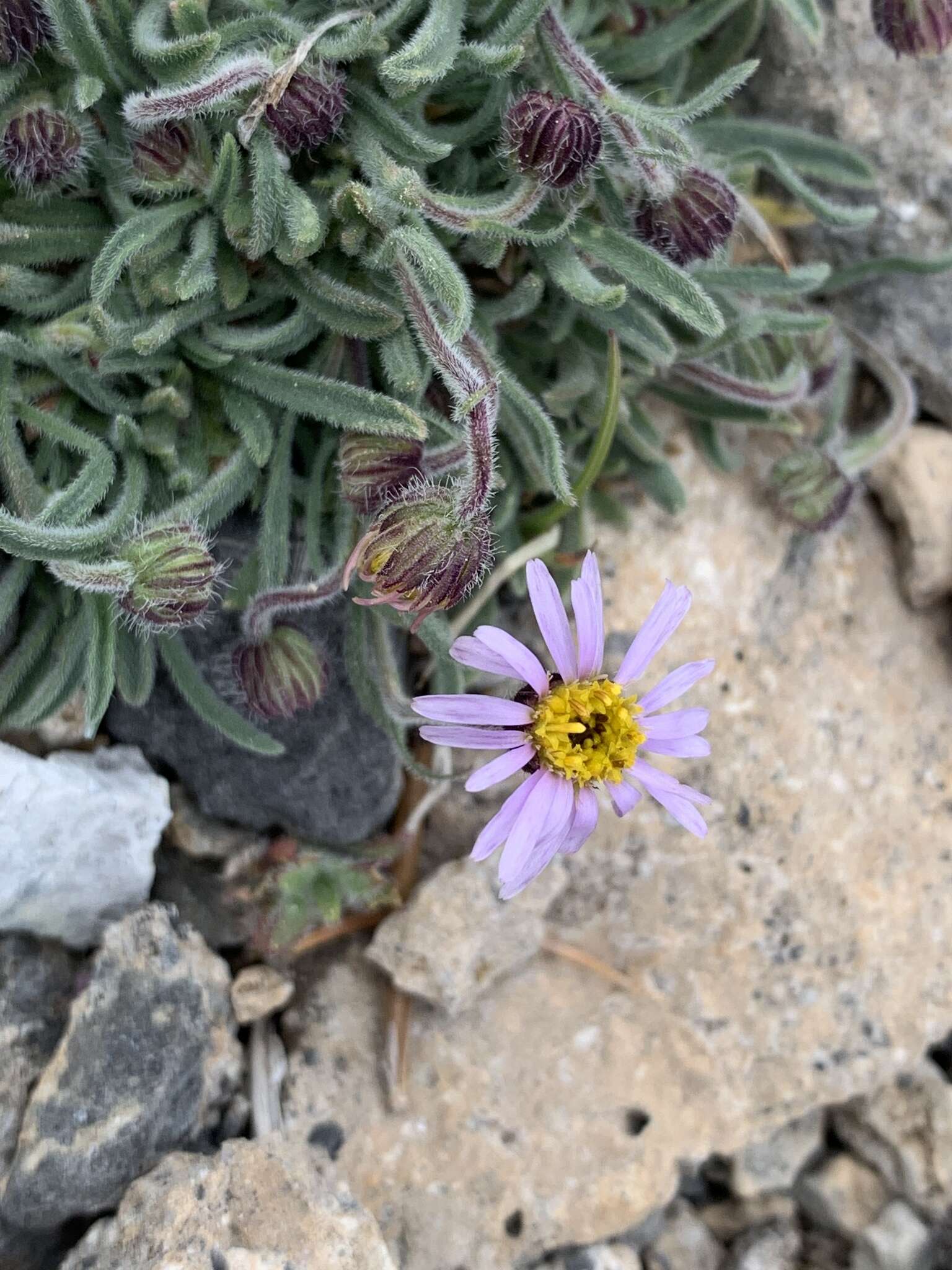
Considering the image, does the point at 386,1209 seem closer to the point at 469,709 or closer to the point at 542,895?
the point at 542,895

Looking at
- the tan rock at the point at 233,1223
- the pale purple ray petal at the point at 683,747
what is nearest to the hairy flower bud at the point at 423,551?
the pale purple ray petal at the point at 683,747

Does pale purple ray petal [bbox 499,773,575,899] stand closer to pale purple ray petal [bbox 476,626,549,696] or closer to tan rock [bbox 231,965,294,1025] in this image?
pale purple ray petal [bbox 476,626,549,696]

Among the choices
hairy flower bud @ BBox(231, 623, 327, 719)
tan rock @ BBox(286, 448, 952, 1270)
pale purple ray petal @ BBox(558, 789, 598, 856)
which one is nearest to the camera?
pale purple ray petal @ BBox(558, 789, 598, 856)

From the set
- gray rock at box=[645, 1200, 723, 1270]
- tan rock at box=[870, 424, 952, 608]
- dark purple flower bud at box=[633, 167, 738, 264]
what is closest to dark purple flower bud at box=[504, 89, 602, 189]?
dark purple flower bud at box=[633, 167, 738, 264]

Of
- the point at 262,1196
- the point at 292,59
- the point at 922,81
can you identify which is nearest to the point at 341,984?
the point at 262,1196

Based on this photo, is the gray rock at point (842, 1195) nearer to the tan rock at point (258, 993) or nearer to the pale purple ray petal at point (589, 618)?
the tan rock at point (258, 993)

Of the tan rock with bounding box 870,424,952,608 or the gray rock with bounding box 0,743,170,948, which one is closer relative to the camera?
the gray rock with bounding box 0,743,170,948

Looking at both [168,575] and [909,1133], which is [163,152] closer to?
[168,575]
